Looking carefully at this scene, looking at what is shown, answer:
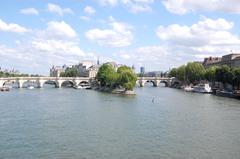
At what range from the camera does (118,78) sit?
81312mm

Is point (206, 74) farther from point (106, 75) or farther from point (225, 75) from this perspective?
point (106, 75)

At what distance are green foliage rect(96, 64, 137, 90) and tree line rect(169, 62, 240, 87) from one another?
55.4 feet

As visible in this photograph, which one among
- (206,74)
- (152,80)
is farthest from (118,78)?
(152,80)

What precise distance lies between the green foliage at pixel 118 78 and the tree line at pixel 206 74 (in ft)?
55.4

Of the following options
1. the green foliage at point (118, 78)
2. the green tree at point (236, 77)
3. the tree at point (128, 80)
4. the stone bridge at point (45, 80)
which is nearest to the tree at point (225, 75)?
the green tree at point (236, 77)

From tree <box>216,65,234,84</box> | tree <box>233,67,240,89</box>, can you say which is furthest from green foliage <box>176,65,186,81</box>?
tree <box>233,67,240,89</box>

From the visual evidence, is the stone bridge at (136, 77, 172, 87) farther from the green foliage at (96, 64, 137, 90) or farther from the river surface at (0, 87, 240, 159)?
the river surface at (0, 87, 240, 159)

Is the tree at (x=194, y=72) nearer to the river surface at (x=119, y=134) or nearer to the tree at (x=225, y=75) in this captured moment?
the tree at (x=225, y=75)

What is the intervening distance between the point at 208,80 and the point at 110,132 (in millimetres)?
72186

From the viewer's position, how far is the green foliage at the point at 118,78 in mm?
76750

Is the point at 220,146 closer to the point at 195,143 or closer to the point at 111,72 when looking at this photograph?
the point at 195,143

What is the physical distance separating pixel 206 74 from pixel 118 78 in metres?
25.3

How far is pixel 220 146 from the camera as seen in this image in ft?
87.2

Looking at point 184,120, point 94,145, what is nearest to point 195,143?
point 94,145
